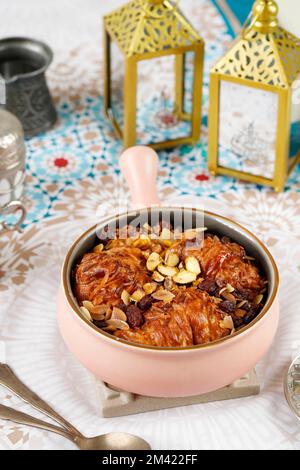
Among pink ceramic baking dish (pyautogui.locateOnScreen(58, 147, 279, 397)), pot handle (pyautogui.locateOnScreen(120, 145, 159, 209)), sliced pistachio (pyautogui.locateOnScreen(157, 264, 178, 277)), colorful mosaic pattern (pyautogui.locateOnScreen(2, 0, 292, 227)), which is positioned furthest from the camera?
colorful mosaic pattern (pyautogui.locateOnScreen(2, 0, 292, 227))

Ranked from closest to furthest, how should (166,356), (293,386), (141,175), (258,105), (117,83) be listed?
(166,356) < (293,386) < (141,175) < (258,105) < (117,83)

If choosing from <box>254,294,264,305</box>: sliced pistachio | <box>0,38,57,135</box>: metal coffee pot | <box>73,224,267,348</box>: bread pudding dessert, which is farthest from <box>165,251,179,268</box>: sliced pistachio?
<box>0,38,57,135</box>: metal coffee pot

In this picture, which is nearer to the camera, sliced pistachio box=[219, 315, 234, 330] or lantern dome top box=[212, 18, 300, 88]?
sliced pistachio box=[219, 315, 234, 330]

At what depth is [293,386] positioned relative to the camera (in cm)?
82

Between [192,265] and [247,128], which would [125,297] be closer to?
[192,265]

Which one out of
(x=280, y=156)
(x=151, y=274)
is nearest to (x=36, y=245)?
(x=151, y=274)

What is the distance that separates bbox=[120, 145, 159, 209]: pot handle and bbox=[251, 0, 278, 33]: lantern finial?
25cm

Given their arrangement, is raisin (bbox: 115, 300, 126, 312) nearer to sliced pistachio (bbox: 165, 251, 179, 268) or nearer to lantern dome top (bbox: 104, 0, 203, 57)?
sliced pistachio (bbox: 165, 251, 179, 268)

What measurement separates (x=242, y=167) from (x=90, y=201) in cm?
25

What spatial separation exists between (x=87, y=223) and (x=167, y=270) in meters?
0.30

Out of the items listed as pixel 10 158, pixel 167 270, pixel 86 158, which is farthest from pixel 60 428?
pixel 86 158

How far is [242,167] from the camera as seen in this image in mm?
1157

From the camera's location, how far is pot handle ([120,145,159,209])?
3.11 feet

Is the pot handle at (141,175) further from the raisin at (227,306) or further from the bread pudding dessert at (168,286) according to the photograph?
the raisin at (227,306)
